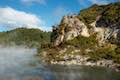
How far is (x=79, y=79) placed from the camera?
114 metres

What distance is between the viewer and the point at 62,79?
113m

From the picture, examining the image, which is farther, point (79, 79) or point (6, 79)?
point (79, 79)

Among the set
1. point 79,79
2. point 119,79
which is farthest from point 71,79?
point 119,79

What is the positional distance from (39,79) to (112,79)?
98.7 feet

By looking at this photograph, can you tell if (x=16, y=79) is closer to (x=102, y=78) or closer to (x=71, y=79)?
(x=71, y=79)

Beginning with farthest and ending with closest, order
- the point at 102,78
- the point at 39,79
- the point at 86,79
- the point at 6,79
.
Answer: the point at 102,78 < the point at 86,79 < the point at 39,79 < the point at 6,79

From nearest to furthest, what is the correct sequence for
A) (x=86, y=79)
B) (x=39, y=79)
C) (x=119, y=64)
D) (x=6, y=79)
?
1. (x=6, y=79)
2. (x=39, y=79)
3. (x=86, y=79)
4. (x=119, y=64)

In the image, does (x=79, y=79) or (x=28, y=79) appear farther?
(x=79, y=79)

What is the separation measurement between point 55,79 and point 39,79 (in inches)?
267

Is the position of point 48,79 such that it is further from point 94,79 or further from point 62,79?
point 94,79

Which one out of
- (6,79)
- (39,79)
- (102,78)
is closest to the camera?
(6,79)

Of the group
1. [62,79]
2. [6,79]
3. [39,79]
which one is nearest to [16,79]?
[6,79]

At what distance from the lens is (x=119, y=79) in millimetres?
121688

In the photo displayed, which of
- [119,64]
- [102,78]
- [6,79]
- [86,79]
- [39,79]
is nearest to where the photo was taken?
[6,79]
